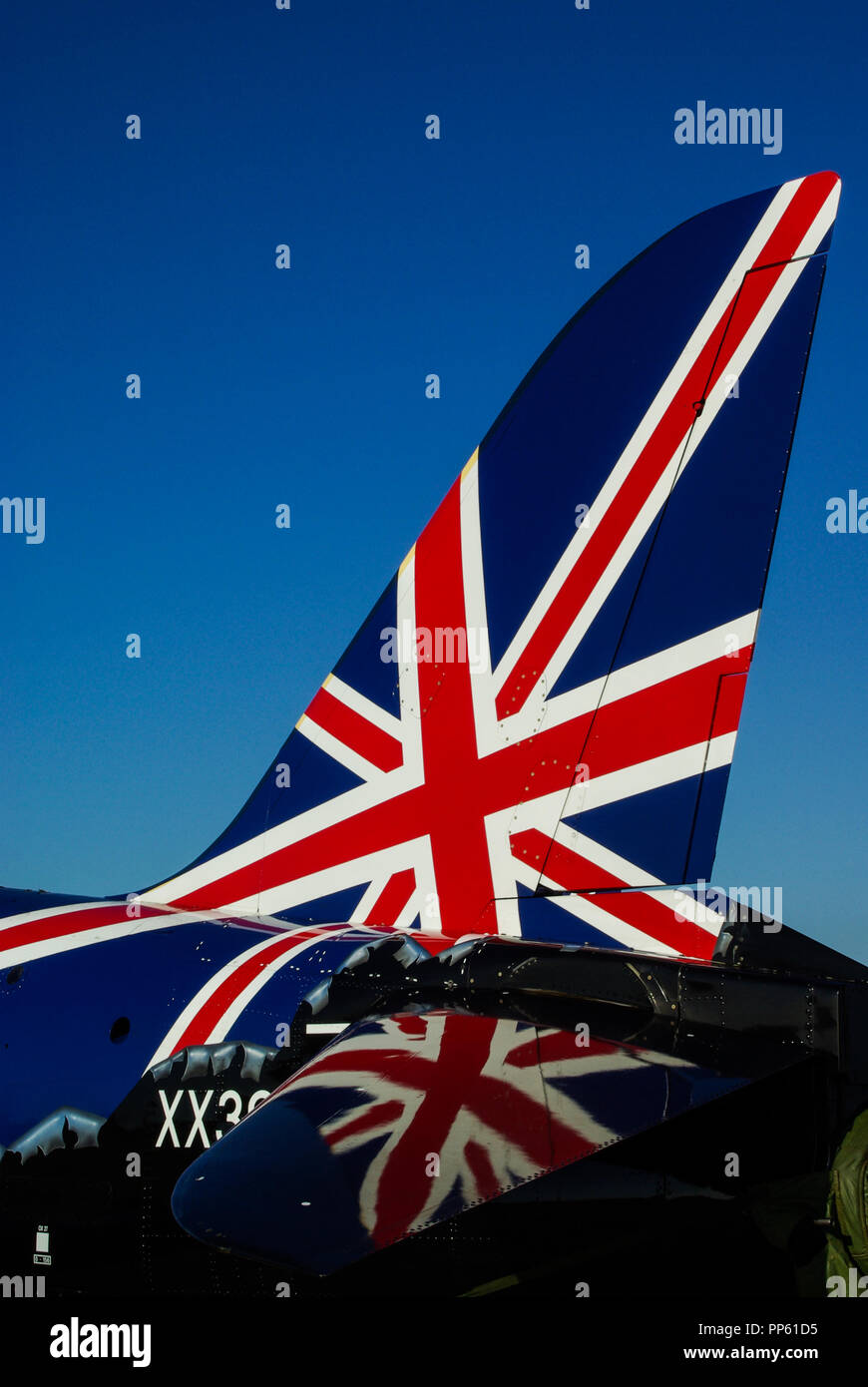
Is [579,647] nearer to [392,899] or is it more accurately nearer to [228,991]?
[392,899]

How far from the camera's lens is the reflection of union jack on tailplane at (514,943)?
13.0 feet

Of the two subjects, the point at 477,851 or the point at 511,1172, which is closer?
the point at 511,1172

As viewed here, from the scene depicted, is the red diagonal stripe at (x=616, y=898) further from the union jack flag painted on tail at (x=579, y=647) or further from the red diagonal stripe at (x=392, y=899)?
the red diagonal stripe at (x=392, y=899)

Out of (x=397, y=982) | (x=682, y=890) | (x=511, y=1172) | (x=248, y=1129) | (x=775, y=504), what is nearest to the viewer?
(x=511, y=1172)

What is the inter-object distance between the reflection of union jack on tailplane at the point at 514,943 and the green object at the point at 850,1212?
0.10 meters

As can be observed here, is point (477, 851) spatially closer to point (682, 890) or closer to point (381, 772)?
point (381, 772)

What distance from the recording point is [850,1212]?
4484mm

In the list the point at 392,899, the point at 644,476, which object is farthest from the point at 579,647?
the point at 392,899

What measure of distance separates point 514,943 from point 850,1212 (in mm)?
1797

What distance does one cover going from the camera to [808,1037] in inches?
179
